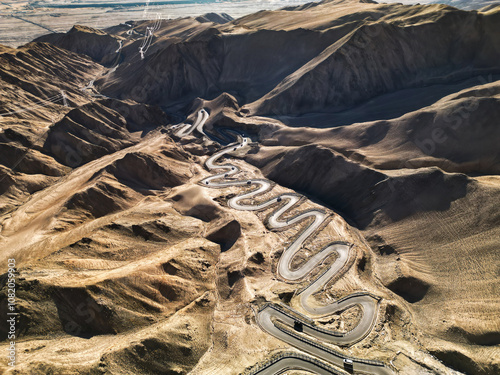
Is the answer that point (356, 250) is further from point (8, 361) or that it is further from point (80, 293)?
point (8, 361)

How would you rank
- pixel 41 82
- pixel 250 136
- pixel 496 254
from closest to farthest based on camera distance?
pixel 496 254 < pixel 250 136 < pixel 41 82

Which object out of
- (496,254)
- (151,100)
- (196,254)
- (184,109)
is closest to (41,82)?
(151,100)

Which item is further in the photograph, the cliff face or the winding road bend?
the cliff face

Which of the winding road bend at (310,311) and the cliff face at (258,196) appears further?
the cliff face at (258,196)

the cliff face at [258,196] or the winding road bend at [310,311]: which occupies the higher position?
the cliff face at [258,196]

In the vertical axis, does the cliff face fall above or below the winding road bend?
above
